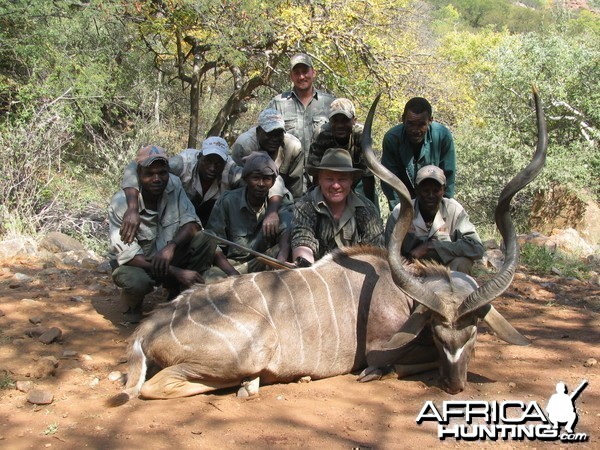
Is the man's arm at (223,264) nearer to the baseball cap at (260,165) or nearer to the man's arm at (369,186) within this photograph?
the baseball cap at (260,165)

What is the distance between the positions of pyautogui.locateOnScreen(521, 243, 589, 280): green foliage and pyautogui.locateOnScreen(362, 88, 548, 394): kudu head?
3232 mm

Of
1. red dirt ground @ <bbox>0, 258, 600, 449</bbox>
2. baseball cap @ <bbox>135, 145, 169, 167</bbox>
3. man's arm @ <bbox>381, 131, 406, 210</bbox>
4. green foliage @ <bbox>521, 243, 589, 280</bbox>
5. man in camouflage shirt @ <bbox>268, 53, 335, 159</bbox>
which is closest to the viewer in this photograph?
red dirt ground @ <bbox>0, 258, 600, 449</bbox>

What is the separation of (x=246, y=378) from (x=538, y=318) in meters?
2.44

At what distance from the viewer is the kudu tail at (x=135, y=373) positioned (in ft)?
11.4

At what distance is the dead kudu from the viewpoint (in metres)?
3.58

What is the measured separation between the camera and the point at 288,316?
3.91 m

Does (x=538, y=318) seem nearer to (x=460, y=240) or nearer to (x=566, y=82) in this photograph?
(x=460, y=240)

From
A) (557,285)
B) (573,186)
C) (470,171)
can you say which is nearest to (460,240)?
(557,285)

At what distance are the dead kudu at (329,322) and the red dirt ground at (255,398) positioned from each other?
0.36ft

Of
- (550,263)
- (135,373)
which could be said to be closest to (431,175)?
(135,373)

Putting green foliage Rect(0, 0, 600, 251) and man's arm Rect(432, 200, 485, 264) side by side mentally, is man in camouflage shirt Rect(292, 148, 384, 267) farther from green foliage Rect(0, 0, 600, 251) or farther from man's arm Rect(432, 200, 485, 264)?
green foliage Rect(0, 0, 600, 251)

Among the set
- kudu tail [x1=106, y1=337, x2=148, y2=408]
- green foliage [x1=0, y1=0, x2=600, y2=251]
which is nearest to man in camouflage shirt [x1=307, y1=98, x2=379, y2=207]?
kudu tail [x1=106, y1=337, x2=148, y2=408]

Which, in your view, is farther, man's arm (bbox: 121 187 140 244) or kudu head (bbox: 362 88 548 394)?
man's arm (bbox: 121 187 140 244)

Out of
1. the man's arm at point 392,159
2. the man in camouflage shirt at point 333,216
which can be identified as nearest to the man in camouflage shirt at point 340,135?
the man's arm at point 392,159
